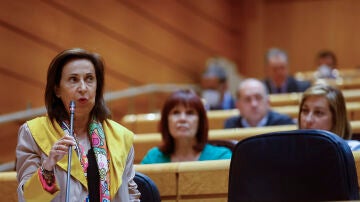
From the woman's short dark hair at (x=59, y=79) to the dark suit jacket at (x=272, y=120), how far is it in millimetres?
1800

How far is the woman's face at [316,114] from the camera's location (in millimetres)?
2672

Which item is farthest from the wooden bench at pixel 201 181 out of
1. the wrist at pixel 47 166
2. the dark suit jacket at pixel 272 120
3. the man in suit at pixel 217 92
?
the man in suit at pixel 217 92

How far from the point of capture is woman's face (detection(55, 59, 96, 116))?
1883 mm

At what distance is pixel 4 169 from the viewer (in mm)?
3547

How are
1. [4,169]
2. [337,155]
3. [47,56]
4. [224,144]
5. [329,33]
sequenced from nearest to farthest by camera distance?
1. [337,155]
2. [224,144]
3. [4,169]
4. [47,56]
5. [329,33]

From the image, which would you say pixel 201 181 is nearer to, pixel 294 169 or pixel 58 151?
pixel 294 169

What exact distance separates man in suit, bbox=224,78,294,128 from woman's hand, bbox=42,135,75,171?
2110mm

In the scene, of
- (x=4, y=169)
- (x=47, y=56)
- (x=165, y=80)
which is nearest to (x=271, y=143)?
(x=4, y=169)

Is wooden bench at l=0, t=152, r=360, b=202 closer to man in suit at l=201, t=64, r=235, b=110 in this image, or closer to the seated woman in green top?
the seated woman in green top

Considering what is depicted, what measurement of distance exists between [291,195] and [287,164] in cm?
8

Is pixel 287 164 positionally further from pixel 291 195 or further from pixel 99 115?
pixel 99 115

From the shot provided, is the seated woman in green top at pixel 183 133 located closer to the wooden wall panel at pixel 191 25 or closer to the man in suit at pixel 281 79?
the man in suit at pixel 281 79

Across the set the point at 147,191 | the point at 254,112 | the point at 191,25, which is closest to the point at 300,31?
the point at 191,25

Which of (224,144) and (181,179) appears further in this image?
(224,144)
